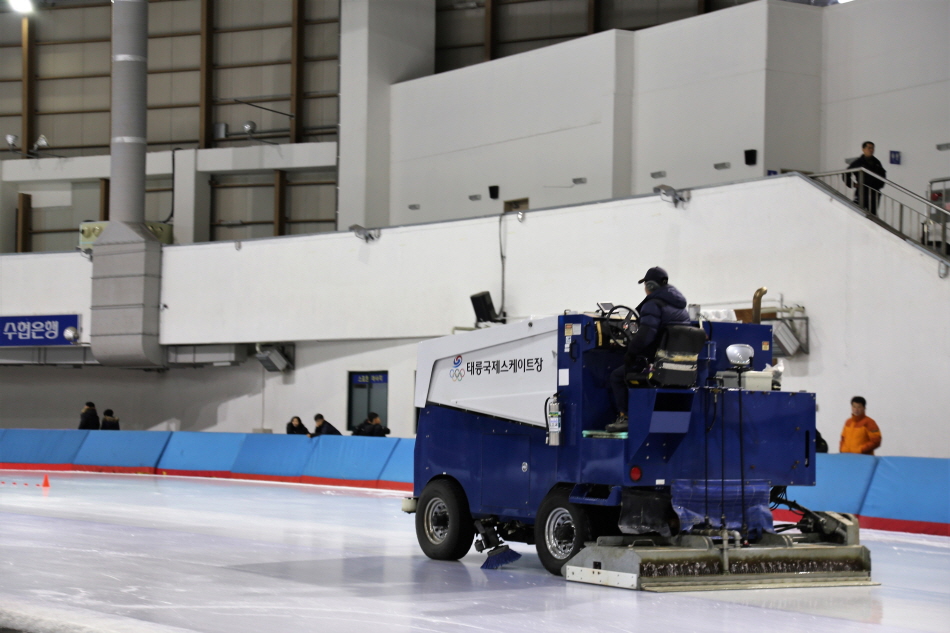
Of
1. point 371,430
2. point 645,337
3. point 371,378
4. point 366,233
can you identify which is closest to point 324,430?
point 371,430

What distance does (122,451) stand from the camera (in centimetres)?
2431

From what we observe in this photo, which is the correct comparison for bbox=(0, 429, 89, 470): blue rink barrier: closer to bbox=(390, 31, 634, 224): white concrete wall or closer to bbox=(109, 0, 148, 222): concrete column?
bbox=(109, 0, 148, 222): concrete column

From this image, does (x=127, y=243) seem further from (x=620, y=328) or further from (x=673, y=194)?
(x=620, y=328)

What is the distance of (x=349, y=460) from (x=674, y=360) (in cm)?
1296

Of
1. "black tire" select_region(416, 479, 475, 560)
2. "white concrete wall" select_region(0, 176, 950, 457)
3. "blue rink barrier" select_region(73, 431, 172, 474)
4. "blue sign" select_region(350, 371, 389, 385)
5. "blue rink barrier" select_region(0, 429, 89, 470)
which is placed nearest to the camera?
"black tire" select_region(416, 479, 475, 560)

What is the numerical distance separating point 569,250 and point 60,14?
2058 cm

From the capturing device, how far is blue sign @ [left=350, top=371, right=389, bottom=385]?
25.2 metres

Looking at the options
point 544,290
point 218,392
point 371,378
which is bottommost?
point 218,392

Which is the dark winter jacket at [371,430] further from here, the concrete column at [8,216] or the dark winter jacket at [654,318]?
the concrete column at [8,216]

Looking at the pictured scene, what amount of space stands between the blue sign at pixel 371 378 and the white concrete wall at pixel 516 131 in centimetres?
427

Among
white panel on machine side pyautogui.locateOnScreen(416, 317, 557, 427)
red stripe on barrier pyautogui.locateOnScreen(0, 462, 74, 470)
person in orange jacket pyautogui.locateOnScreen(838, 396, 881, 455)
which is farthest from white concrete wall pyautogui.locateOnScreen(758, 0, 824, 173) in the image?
red stripe on barrier pyautogui.locateOnScreen(0, 462, 74, 470)

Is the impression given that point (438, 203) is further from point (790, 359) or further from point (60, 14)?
point (60, 14)

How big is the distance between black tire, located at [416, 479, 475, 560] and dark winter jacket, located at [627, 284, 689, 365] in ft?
7.64

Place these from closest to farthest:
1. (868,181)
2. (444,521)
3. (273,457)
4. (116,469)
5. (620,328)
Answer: (620,328) → (444,521) → (868,181) → (273,457) → (116,469)
